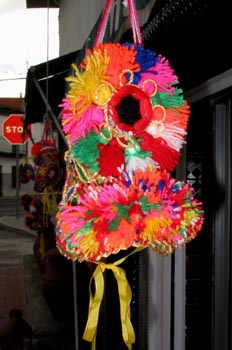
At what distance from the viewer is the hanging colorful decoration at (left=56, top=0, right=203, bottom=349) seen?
1137 mm

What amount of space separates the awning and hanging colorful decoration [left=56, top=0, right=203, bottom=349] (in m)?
2.72

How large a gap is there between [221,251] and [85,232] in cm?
153

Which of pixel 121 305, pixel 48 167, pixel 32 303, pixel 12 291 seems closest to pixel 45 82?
pixel 48 167

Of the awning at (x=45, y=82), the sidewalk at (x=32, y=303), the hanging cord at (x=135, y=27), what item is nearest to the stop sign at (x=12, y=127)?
the sidewalk at (x=32, y=303)

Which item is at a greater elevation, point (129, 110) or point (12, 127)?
point (12, 127)

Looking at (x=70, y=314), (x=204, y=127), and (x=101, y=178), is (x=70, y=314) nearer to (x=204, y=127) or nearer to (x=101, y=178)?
(x=204, y=127)

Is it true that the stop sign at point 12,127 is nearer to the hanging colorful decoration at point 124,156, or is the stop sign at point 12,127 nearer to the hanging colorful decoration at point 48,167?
the hanging colorful decoration at point 48,167

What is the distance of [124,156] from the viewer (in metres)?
1.26

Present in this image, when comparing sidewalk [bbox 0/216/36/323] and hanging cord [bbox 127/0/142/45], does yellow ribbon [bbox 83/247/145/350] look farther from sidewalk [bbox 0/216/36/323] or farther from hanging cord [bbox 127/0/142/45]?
sidewalk [bbox 0/216/36/323]

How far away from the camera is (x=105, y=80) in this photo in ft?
4.03

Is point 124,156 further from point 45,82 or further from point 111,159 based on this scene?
point 45,82

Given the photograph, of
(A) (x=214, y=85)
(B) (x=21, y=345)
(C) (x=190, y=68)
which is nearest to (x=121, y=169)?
(A) (x=214, y=85)

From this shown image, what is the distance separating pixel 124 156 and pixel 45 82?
415cm

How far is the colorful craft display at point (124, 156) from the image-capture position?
3.73 feet
